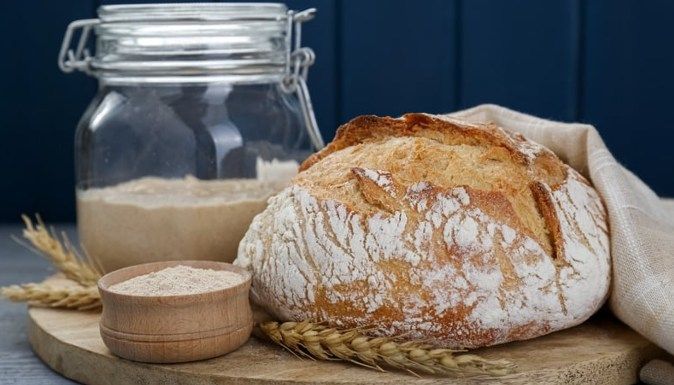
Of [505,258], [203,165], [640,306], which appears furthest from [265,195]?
[640,306]

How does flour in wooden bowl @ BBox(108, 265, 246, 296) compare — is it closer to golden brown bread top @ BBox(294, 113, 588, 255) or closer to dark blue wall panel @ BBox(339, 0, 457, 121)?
golden brown bread top @ BBox(294, 113, 588, 255)

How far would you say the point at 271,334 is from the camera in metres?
1.29

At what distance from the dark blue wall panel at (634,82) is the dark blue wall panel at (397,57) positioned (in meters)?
0.38

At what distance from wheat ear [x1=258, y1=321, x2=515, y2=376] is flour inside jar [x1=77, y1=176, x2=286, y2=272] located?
1.15ft

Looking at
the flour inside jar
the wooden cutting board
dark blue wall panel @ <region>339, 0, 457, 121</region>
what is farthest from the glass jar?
dark blue wall panel @ <region>339, 0, 457, 121</region>

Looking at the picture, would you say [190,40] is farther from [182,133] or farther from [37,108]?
[37,108]

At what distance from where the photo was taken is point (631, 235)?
136cm

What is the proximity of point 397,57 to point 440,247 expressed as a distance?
4.61ft

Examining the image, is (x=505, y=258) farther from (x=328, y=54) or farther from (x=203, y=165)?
(x=328, y=54)

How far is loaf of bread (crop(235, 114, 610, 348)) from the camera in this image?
4.04 ft

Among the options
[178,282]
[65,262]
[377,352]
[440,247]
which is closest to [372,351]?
[377,352]

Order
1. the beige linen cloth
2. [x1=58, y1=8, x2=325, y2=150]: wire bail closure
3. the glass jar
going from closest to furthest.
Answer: the beige linen cloth
the glass jar
[x1=58, y1=8, x2=325, y2=150]: wire bail closure

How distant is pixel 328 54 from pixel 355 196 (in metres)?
1.33

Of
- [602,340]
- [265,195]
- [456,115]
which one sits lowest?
[602,340]
